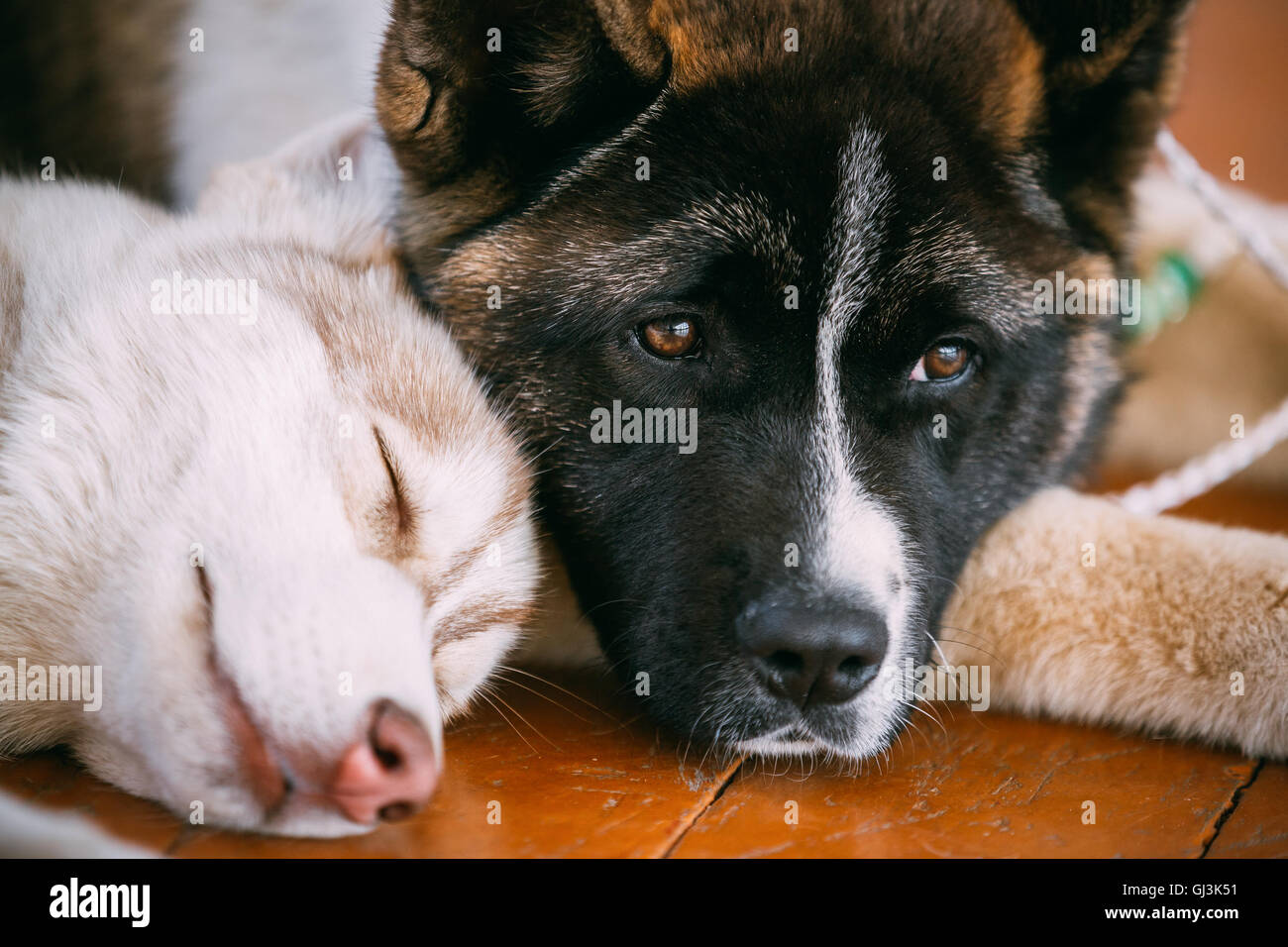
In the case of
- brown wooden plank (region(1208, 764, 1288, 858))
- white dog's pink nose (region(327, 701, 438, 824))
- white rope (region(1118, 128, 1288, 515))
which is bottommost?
brown wooden plank (region(1208, 764, 1288, 858))

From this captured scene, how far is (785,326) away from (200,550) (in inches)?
31.4

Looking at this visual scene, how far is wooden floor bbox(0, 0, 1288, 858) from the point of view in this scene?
4.19 feet

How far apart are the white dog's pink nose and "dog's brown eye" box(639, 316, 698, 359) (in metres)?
0.63

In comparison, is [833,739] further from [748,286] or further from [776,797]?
[748,286]

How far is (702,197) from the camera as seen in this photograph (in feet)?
5.14

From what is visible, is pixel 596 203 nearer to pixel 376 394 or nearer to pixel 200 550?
pixel 376 394

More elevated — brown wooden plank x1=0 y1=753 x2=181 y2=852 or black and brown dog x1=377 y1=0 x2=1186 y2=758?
black and brown dog x1=377 y1=0 x2=1186 y2=758

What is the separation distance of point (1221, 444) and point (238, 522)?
2064mm

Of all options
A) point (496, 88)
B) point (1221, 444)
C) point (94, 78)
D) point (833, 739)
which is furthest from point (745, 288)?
point (94, 78)

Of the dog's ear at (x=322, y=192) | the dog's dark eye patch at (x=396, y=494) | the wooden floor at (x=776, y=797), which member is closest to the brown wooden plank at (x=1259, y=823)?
the wooden floor at (x=776, y=797)

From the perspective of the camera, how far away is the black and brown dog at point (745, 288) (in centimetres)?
149

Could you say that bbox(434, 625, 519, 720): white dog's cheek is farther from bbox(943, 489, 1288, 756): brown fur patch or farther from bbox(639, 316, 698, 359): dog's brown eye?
bbox(943, 489, 1288, 756): brown fur patch

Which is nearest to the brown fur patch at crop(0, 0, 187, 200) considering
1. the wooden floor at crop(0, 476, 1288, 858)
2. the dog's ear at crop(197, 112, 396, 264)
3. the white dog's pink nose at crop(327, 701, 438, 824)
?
the dog's ear at crop(197, 112, 396, 264)

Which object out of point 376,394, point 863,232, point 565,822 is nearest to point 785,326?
point 863,232
